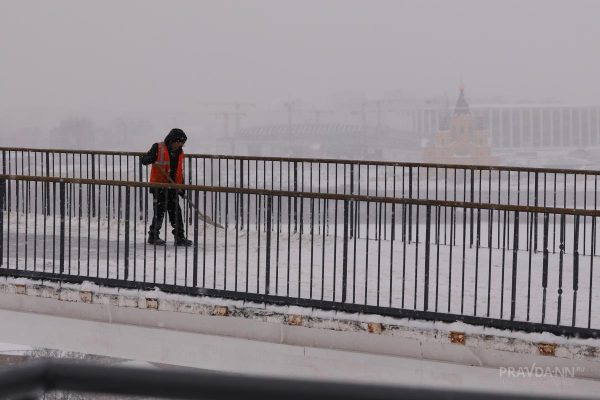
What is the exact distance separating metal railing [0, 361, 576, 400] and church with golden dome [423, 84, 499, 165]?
328 feet

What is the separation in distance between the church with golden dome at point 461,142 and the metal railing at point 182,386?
328 feet

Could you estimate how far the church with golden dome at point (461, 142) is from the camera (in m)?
102

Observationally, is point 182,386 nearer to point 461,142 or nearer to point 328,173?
point 328,173

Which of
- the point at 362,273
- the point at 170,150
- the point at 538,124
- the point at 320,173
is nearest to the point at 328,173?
the point at 170,150

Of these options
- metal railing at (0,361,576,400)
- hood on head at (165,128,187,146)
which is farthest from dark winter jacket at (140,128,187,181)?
metal railing at (0,361,576,400)

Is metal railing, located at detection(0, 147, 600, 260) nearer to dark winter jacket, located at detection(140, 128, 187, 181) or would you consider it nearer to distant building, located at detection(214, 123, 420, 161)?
dark winter jacket, located at detection(140, 128, 187, 181)

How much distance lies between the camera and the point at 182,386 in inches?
57.8

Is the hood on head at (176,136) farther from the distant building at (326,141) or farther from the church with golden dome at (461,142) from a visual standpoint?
the church with golden dome at (461,142)

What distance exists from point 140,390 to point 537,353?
7.24 m

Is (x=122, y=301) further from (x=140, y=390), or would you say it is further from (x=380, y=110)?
(x=380, y=110)

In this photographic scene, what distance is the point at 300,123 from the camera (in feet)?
327

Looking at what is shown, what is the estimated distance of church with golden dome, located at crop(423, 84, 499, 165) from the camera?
10206 cm

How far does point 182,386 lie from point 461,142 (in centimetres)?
10424

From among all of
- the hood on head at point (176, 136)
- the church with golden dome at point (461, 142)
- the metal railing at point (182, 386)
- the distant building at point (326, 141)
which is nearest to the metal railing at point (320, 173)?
the hood on head at point (176, 136)
